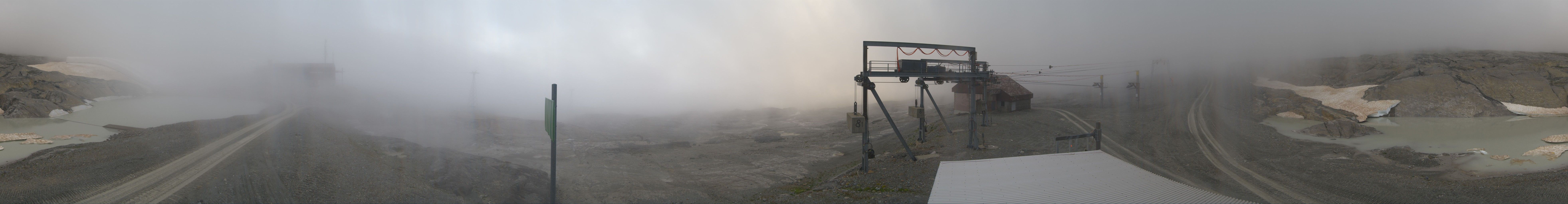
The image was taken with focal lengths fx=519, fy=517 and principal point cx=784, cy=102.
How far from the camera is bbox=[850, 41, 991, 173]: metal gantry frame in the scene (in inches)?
733

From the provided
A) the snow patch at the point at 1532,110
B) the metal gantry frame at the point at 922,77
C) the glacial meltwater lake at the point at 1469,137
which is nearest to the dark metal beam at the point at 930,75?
the metal gantry frame at the point at 922,77

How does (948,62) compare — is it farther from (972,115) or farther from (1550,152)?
(1550,152)

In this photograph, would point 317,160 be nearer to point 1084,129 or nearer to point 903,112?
point 1084,129

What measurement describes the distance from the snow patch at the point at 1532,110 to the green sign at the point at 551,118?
49765 millimetres

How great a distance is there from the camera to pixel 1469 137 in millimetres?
22969

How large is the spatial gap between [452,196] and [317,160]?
6.34 m

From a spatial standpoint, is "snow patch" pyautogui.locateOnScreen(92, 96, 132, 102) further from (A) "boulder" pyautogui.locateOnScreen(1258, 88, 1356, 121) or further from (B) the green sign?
(A) "boulder" pyautogui.locateOnScreen(1258, 88, 1356, 121)

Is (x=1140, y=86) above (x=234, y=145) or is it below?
above

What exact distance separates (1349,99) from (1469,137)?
14.3 meters

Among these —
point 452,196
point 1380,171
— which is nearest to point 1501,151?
point 1380,171

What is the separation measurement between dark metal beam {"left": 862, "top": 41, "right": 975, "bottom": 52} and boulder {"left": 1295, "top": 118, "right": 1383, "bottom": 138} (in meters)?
19.5

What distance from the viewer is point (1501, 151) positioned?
18.7m

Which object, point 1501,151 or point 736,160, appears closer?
point 1501,151

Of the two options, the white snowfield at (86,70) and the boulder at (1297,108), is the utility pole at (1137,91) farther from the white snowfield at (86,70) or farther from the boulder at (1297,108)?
the white snowfield at (86,70)
